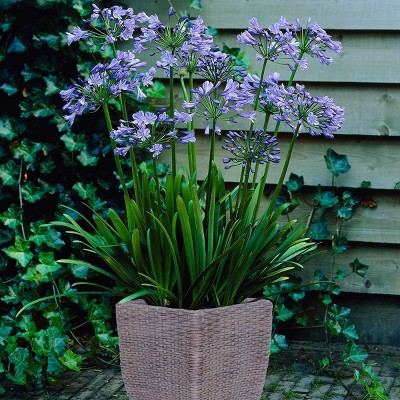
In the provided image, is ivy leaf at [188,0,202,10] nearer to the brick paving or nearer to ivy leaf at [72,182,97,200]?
ivy leaf at [72,182,97,200]

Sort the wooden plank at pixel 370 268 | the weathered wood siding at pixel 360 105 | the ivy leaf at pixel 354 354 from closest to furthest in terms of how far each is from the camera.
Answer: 1. the ivy leaf at pixel 354 354
2. the weathered wood siding at pixel 360 105
3. the wooden plank at pixel 370 268

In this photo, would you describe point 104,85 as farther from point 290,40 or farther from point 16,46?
point 16,46

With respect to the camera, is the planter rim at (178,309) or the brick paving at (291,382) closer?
the planter rim at (178,309)

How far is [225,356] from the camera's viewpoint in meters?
2.79

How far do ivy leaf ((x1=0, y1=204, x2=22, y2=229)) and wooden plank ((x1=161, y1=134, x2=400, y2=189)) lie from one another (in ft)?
2.79

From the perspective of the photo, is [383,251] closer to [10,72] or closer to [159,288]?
[159,288]

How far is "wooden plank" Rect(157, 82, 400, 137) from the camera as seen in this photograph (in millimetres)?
3721

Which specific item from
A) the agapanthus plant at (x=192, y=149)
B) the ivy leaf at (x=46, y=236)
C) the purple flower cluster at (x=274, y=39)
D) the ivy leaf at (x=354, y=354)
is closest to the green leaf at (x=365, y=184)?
the ivy leaf at (x=354, y=354)

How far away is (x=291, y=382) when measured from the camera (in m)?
3.44

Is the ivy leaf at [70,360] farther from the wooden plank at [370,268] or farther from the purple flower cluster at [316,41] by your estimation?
the purple flower cluster at [316,41]

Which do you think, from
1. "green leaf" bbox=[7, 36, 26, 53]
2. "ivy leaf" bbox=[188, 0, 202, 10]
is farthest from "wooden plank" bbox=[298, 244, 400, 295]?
"green leaf" bbox=[7, 36, 26, 53]

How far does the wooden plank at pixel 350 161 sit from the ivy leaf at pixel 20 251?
85 cm

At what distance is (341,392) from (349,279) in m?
0.69

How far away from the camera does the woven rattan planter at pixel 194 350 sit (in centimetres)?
272
